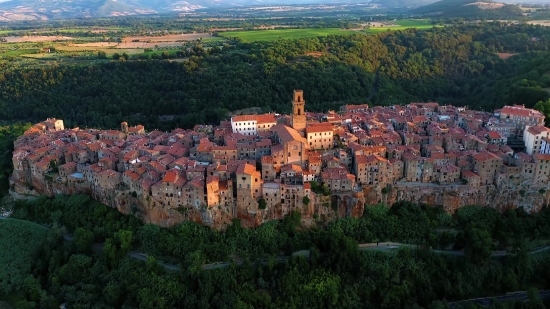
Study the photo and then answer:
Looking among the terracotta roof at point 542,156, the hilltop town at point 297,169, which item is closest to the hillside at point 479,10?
the hilltop town at point 297,169

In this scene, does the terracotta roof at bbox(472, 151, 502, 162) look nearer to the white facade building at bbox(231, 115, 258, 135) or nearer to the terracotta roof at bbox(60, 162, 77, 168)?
the white facade building at bbox(231, 115, 258, 135)

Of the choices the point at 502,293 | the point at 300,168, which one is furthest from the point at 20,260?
the point at 502,293

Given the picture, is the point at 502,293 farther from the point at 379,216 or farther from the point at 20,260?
the point at 20,260

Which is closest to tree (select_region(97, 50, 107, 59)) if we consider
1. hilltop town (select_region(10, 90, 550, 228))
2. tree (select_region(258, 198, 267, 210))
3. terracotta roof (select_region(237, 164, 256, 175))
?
hilltop town (select_region(10, 90, 550, 228))

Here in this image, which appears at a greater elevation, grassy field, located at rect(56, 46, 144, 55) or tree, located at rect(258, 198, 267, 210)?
grassy field, located at rect(56, 46, 144, 55)

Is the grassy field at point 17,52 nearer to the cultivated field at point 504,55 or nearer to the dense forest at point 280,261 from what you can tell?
the dense forest at point 280,261
